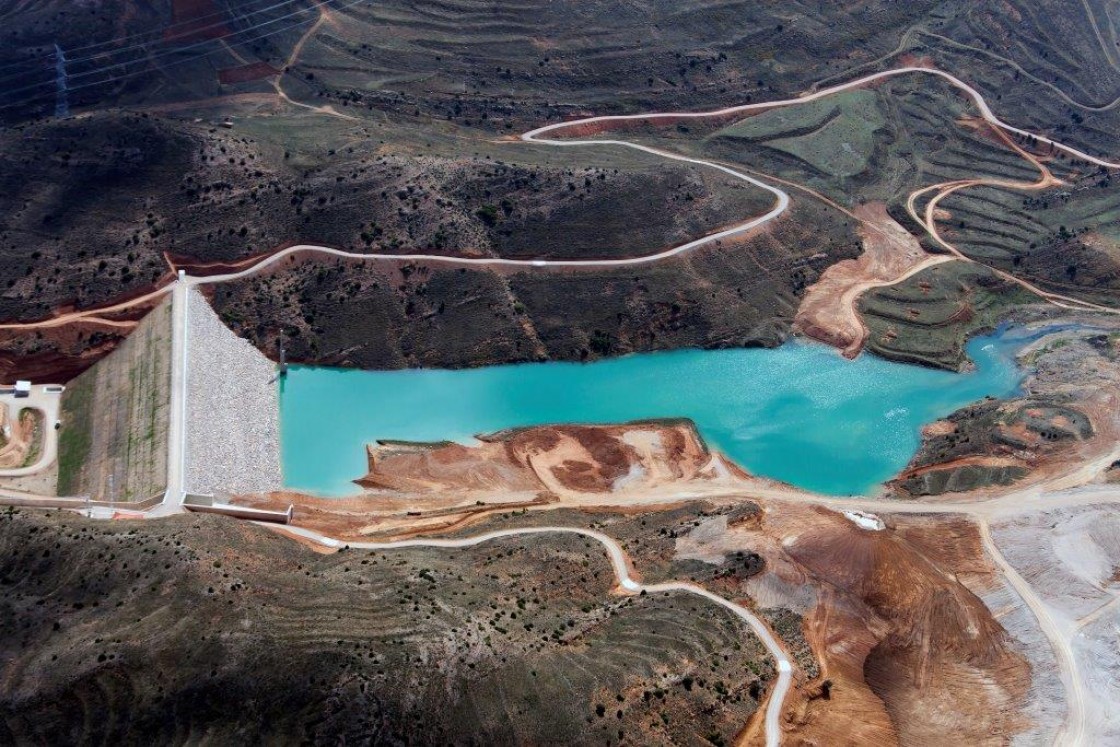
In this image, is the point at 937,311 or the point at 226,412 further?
the point at 937,311

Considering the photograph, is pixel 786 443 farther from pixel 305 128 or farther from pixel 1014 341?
pixel 305 128

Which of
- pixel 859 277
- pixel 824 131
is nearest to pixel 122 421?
pixel 859 277

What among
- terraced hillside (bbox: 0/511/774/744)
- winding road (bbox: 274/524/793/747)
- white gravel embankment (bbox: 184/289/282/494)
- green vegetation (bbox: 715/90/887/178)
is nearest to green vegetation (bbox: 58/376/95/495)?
white gravel embankment (bbox: 184/289/282/494)

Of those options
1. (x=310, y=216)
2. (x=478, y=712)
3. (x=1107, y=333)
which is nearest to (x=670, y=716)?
(x=478, y=712)

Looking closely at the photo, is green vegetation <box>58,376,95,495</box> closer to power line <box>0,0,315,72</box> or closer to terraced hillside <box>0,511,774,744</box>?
terraced hillside <box>0,511,774,744</box>

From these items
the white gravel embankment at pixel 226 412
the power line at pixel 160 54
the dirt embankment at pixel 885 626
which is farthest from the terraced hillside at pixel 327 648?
the power line at pixel 160 54

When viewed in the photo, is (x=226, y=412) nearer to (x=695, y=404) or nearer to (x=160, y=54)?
(x=695, y=404)
